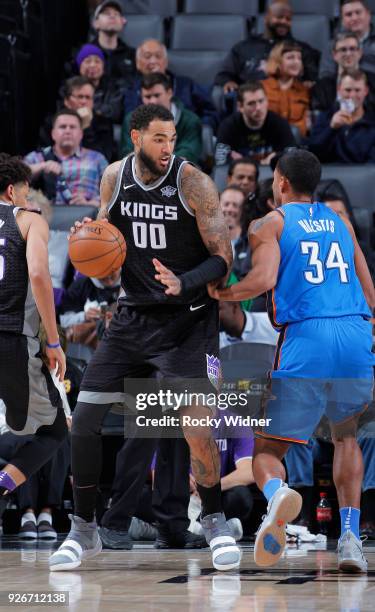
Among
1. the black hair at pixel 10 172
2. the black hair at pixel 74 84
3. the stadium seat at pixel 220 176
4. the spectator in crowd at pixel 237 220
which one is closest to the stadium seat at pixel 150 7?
the black hair at pixel 74 84

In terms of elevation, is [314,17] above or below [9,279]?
above

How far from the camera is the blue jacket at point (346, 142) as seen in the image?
9344mm

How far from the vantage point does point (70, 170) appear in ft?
30.2

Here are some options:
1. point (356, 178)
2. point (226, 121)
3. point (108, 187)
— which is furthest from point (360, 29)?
point (108, 187)

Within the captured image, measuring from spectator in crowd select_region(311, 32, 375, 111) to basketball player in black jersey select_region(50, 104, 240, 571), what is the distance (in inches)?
205

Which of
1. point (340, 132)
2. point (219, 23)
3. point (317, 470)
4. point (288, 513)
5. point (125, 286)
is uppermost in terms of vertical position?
point (219, 23)

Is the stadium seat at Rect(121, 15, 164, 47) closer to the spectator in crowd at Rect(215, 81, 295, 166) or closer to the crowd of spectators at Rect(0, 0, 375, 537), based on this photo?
the crowd of spectators at Rect(0, 0, 375, 537)

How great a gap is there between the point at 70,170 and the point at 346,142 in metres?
2.29

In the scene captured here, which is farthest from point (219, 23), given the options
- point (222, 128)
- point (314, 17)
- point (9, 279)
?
point (9, 279)

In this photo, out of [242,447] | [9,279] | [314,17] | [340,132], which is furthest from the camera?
[314,17]

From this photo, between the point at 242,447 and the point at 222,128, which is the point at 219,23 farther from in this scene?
the point at 242,447

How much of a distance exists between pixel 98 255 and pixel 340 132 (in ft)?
16.5

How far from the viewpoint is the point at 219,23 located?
1148 cm

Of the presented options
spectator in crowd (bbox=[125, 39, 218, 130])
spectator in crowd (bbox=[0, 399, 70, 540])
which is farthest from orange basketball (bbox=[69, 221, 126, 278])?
spectator in crowd (bbox=[125, 39, 218, 130])
